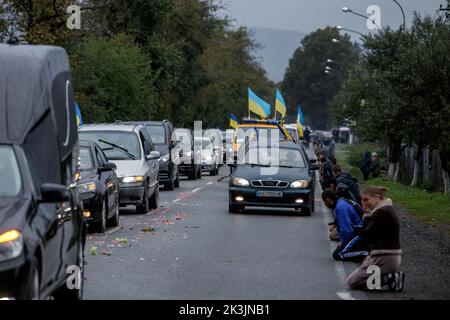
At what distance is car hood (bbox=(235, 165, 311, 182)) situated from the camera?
26.6m

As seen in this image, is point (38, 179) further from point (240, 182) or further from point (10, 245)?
point (240, 182)

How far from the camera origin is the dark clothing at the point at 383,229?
44.7ft

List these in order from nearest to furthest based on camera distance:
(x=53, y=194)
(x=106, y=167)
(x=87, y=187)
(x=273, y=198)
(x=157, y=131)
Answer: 1. (x=53, y=194)
2. (x=87, y=187)
3. (x=106, y=167)
4. (x=273, y=198)
5. (x=157, y=131)

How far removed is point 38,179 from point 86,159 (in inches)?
453

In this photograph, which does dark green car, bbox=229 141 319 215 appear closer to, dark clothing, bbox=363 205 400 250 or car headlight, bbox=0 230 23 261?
dark clothing, bbox=363 205 400 250

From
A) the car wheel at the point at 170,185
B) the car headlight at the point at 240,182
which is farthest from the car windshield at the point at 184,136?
the car headlight at the point at 240,182

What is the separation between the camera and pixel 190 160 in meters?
45.5

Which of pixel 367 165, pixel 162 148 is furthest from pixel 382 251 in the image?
pixel 367 165

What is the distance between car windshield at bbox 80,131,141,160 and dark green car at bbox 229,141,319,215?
2.25 metres

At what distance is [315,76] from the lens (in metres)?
187

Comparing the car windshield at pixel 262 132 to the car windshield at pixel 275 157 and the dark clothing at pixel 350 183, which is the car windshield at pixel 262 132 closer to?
the car windshield at pixel 275 157

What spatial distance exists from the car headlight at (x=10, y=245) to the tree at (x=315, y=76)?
17380 centimetres

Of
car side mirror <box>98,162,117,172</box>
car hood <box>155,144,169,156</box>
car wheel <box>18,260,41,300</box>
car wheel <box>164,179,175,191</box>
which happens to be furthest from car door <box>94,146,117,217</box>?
car wheel <box>164,179,175,191</box>

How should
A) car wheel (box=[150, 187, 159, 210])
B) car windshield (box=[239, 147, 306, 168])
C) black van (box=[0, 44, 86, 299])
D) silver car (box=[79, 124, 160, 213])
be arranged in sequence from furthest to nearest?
car wheel (box=[150, 187, 159, 210]) < car windshield (box=[239, 147, 306, 168]) < silver car (box=[79, 124, 160, 213]) < black van (box=[0, 44, 86, 299])
